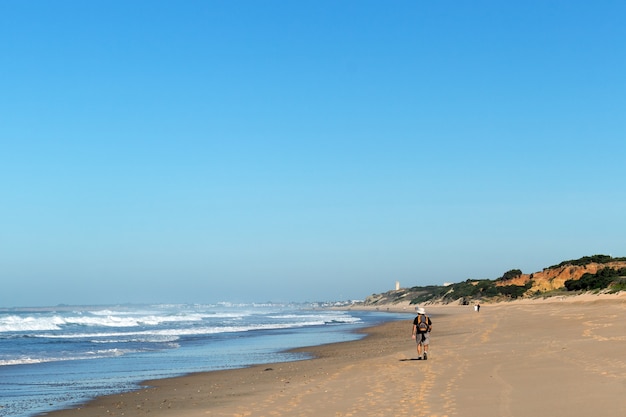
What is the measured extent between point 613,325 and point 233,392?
61.9 feet

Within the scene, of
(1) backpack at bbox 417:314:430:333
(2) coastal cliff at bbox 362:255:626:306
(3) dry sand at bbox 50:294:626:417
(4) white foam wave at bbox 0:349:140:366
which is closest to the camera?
(3) dry sand at bbox 50:294:626:417

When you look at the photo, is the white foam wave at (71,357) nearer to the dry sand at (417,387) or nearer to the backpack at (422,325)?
the dry sand at (417,387)

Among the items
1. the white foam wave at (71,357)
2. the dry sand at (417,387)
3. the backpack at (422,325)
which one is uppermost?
the backpack at (422,325)

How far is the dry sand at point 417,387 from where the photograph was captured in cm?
1112

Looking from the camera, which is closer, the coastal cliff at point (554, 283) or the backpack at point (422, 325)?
the backpack at point (422, 325)

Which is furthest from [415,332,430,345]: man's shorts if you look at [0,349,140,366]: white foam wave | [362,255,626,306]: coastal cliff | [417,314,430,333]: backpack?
[362,255,626,306]: coastal cliff

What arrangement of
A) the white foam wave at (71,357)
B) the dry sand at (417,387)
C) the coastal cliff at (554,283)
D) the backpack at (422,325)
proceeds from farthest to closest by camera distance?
1. the coastal cliff at (554,283)
2. the white foam wave at (71,357)
3. the backpack at (422,325)
4. the dry sand at (417,387)

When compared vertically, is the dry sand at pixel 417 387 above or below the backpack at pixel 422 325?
below

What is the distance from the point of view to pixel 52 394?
620 inches

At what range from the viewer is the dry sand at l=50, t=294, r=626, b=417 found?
11117mm

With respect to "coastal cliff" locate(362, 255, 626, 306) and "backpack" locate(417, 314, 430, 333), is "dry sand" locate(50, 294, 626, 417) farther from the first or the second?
"coastal cliff" locate(362, 255, 626, 306)

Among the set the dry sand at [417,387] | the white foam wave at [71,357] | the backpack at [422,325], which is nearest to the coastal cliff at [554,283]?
the backpack at [422,325]

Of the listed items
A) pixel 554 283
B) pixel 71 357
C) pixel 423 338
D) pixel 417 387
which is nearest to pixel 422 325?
pixel 423 338

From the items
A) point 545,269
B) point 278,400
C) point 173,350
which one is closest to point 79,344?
point 173,350
